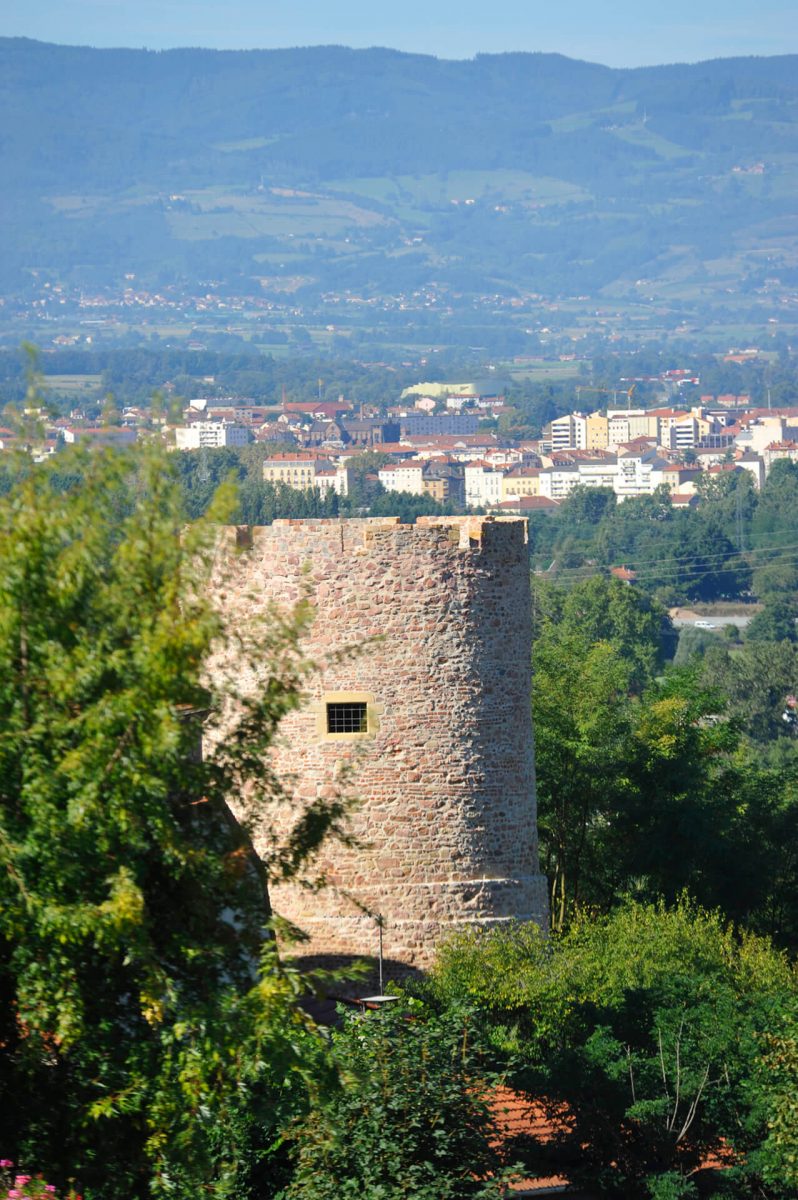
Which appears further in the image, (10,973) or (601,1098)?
(601,1098)

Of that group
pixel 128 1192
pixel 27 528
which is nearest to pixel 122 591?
pixel 27 528

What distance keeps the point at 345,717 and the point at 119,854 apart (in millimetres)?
8374

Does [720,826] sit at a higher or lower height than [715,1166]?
higher

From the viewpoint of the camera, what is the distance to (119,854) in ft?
35.9

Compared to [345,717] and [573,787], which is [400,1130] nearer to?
[345,717]

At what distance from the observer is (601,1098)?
16.9 metres

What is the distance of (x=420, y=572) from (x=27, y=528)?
8.63 meters

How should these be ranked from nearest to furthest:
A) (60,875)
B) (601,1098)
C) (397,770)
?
(60,875) < (601,1098) < (397,770)

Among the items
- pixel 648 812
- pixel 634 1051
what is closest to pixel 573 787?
pixel 648 812

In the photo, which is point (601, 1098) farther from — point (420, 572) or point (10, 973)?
A: point (10, 973)

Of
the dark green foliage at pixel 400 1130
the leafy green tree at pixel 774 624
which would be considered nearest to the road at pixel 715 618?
the leafy green tree at pixel 774 624

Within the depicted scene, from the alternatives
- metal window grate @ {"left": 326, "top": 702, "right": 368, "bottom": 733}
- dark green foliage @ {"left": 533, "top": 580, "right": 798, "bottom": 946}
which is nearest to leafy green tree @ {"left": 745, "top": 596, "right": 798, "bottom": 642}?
dark green foliage @ {"left": 533, "top": 580, "right": 798, "bottom": 946}

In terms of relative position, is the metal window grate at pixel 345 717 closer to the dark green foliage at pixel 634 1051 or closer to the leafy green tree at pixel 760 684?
the dark green foliage at pixel 634 1051

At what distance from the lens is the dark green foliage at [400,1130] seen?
1380 cm
